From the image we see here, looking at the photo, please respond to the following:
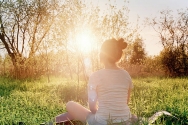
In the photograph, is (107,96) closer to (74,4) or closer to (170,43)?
(74,4)

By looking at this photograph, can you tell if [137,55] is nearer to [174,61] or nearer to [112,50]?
[174,61]

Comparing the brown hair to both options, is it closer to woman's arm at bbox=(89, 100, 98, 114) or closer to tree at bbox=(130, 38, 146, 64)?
woman's arm at bbox=(89, 100, 98, 114)

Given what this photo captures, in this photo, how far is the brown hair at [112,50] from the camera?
4.54 meters

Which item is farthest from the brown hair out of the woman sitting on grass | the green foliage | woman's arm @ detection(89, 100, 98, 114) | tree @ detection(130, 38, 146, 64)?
tree @ detection(130, 38, 146, 64)

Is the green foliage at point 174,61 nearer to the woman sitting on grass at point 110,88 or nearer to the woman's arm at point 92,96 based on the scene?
the woman sitting on grass at point 110,88

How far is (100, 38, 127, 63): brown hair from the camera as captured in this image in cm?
454

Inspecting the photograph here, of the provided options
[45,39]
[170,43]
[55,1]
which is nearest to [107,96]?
[45,39]

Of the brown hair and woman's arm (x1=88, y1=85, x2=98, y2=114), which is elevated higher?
the brown hair

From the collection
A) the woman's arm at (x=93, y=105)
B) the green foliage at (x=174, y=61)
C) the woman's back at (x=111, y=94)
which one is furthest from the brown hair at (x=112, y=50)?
the green foliage at (x=174, y=61)

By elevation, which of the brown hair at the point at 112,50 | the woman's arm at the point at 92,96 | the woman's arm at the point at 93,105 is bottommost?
the woman's arm at the point at 93,105

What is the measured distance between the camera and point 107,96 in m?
4.61

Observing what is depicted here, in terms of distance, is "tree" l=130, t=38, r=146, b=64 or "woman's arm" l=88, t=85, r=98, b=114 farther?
"tree" l=130, t=38, r=146, b=64

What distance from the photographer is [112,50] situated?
455 centimetres

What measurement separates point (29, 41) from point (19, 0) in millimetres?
3093
